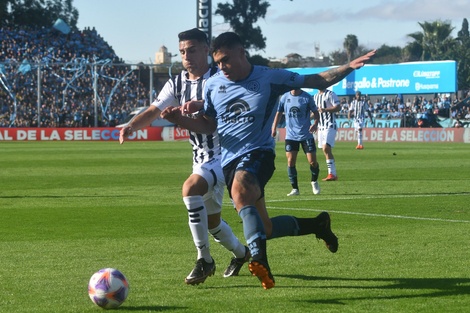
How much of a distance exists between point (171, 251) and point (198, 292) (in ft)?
7.81

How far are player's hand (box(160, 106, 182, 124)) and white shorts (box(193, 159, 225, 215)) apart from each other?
2.03 feet

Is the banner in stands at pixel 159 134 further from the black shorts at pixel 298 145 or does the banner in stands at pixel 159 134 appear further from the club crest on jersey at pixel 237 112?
the club crest on jersey at pixel 237 112

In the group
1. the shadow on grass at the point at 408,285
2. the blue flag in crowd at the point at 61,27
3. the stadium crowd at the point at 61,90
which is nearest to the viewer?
the shadow on grass at the point at 408,285

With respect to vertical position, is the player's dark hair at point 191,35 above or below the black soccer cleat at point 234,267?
above

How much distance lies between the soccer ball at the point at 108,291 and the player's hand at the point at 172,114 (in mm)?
1535

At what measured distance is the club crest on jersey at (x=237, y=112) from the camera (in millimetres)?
7965

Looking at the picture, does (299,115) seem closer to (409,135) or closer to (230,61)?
(230,61)

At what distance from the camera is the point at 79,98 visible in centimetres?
5906

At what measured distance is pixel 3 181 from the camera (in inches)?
883

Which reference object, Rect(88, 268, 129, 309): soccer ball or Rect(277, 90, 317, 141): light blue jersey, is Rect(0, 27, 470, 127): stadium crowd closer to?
Rect(277, 90, 317, 141): light blue jersey

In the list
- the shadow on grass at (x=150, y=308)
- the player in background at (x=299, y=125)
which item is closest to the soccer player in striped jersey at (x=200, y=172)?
the shadow on grass at (x=150, y=308)

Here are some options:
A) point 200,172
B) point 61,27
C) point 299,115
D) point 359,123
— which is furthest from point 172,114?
point 61,27

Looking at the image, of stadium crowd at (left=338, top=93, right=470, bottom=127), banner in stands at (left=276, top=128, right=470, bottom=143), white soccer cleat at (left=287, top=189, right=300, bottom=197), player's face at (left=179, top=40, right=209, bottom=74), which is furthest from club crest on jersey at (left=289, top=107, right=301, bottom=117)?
stadium crowd at (left=338, top=93, right=470, bottom=127)

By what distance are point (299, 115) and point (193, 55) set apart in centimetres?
1021
